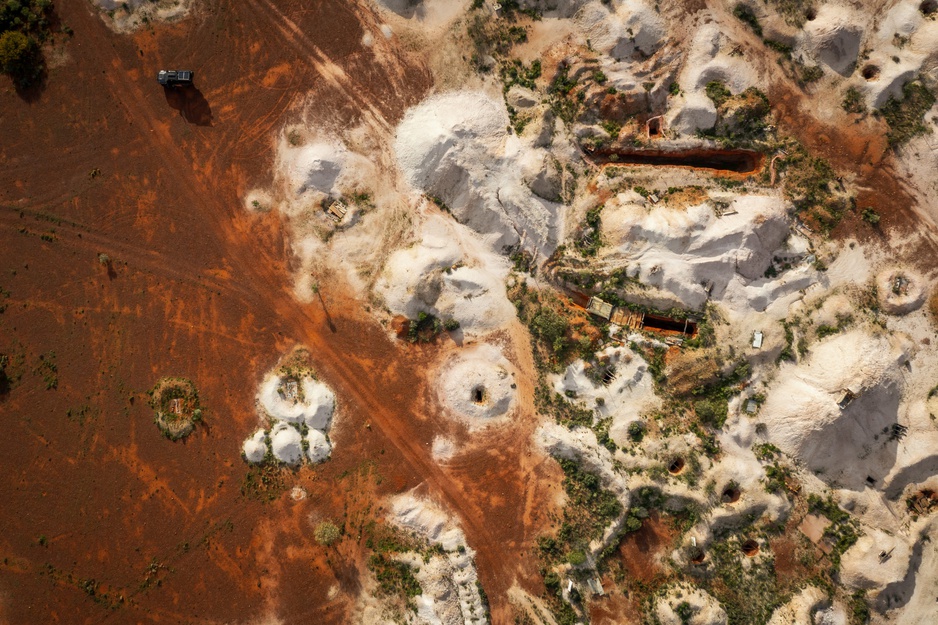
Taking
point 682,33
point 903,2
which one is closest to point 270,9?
point 682,33

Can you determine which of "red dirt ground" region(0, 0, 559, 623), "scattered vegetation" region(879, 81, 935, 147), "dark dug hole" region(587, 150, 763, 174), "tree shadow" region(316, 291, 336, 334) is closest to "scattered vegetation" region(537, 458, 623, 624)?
"red dirt ground" region(0, 0, 559, 623)

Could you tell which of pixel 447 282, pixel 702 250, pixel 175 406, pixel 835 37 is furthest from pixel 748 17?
pixel 175 406

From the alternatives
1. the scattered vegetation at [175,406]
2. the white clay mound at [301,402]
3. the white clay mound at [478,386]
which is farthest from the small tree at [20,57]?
the white clay mound at [478,386]

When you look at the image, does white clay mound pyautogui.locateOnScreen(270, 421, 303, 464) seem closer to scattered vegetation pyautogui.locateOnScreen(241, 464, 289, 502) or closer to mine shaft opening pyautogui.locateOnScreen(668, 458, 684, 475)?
scattered vegetation pyautogui.locateOnScreen(241, 464, 289, 502)

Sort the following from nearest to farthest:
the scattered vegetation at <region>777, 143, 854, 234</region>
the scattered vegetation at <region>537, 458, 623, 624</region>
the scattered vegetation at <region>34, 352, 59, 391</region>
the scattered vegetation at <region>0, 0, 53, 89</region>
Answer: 1. the scattered vegetation at <region>537, 458, 623, 624</region>
2. the scattered vegetation at <region>34, 352, 59, 391</region>
3. the scattered vegetation at <region>0, 0, 53, 89</region>
4. the scattered vegetation at <region>777, 143, 854, 234</region>

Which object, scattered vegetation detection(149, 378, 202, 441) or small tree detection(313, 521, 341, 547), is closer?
small tree detection(313, 521, 341, 547)

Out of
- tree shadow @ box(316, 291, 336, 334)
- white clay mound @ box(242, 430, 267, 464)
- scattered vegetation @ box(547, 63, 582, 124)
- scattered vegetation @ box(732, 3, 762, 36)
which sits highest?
scattered vegetation @ box(732, 3, 762, 36)
